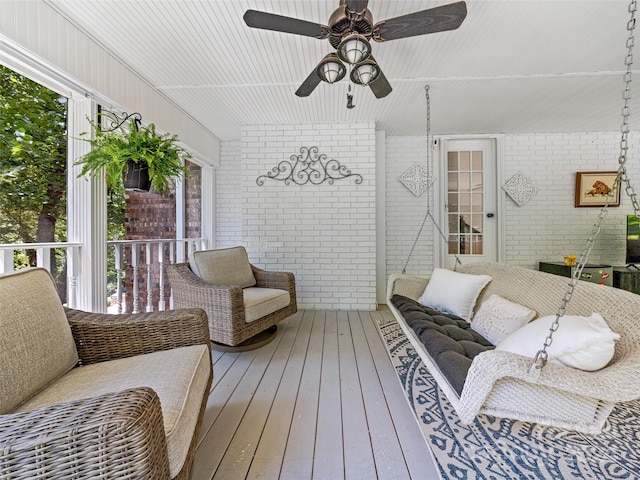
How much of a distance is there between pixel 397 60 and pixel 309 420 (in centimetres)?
277

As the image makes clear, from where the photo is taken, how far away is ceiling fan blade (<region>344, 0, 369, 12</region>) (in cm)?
144

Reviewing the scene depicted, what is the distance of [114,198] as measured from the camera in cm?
252

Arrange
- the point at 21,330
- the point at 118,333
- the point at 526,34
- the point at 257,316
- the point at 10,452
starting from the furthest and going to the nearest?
the point at 257,316 < the point at 526,34 < the point at 118,333 < the point at 21,330 < the point at 10,452

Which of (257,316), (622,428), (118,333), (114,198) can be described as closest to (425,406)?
(622,428)

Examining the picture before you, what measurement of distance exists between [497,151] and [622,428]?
365 cm

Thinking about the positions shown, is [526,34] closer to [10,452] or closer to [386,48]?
[386,48]

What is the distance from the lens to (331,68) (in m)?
1.79

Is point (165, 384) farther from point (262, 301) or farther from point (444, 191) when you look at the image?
point (444, 191)

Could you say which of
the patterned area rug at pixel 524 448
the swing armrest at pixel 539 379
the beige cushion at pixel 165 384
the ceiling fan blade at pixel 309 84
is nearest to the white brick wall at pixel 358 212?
the ceiling fan blade at pixel 309 84

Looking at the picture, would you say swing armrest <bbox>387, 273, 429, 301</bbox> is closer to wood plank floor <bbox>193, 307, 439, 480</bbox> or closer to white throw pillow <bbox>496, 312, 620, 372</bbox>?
wood plank floor <bbox>193, 307, 439, 480</bbox>

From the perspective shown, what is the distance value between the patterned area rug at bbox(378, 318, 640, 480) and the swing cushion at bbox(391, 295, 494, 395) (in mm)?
368

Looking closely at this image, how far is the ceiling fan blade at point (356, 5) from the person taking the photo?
1.44m

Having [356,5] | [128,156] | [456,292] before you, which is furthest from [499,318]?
[128,156]

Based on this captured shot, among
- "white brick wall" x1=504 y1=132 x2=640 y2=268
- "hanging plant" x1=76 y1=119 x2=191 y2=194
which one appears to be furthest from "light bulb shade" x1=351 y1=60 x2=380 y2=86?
"white brick wall" x1=504 y1=132 x2=640 y2=268
